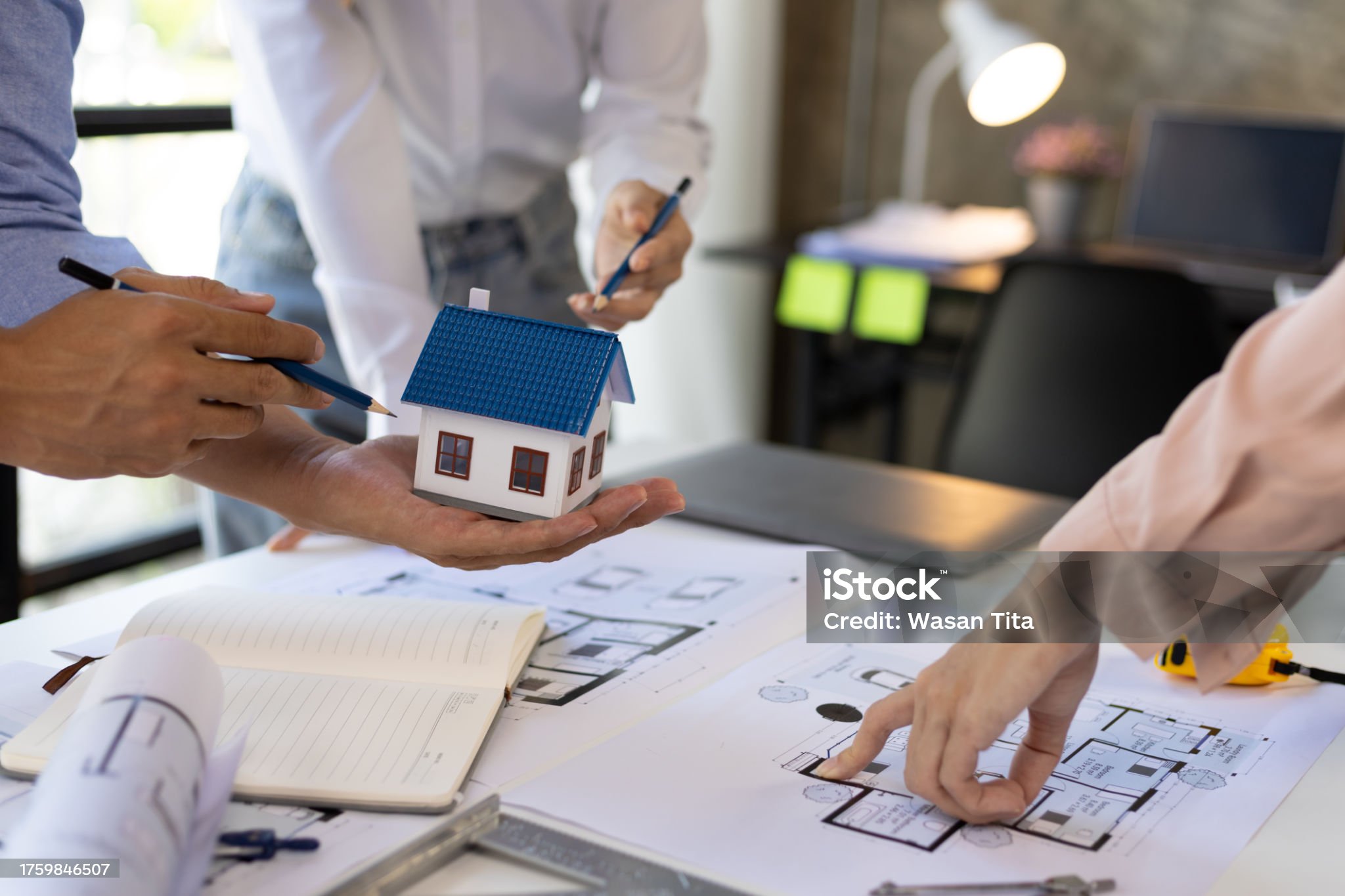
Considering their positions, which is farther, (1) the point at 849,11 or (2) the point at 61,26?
(1) the point at 849,11

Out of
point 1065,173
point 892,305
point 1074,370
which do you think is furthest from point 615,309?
point 1065,173

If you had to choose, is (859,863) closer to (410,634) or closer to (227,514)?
(410,634)

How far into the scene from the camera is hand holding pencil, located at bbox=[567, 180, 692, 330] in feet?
4.02

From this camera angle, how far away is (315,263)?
5.09 ft

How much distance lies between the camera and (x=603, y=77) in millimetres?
1600

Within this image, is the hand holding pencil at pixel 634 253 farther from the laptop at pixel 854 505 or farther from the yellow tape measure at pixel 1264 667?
the yellow tape measure at pixel 1264 667

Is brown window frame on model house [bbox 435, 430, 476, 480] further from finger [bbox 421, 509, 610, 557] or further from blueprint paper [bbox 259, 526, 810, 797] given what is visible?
blueprint paper [bbox 259, 526, 810, 797]

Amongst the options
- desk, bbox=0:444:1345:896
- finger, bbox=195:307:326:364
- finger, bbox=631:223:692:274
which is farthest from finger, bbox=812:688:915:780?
finger, bbox=631:223:692:274

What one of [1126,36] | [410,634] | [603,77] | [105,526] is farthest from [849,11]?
[410,634]

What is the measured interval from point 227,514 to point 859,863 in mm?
1072

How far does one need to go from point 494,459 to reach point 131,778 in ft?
1.30

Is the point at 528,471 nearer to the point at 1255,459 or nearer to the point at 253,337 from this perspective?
the point at 253,337

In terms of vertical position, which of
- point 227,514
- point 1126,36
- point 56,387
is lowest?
point 227,514

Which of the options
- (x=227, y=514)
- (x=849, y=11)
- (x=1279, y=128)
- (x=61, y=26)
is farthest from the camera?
(x=849, y=11)
